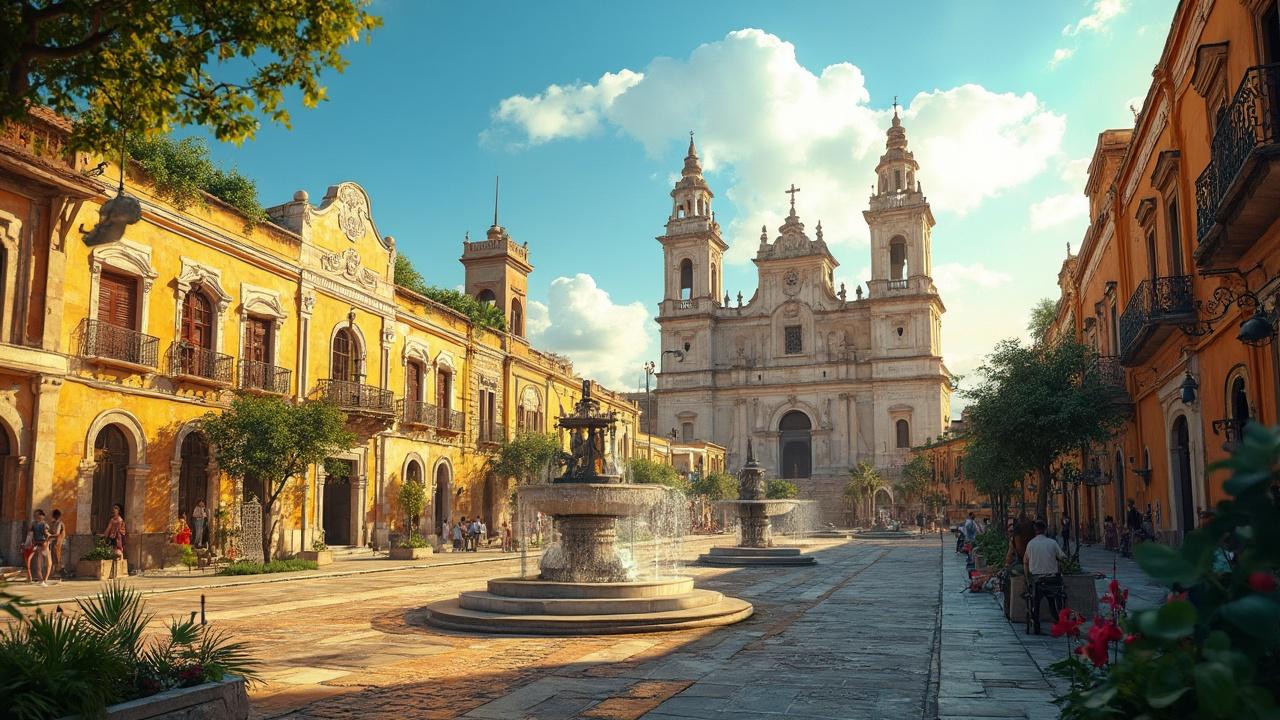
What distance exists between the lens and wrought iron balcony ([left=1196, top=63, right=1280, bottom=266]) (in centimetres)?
963

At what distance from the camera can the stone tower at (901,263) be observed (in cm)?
6588

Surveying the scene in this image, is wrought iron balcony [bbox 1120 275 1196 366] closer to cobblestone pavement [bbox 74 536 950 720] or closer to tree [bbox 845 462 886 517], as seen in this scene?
cobblestone pavement [bbox 74 536 950 720]

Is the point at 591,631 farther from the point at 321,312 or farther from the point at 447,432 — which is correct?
the point at 447,432

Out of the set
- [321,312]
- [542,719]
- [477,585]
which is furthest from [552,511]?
[321,312]

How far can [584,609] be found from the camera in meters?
11.5

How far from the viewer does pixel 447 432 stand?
3278 centimetres

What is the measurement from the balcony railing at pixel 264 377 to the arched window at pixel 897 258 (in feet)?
168

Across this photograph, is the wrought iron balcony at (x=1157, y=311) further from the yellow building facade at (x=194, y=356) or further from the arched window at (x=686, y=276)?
the arched window at (x=686, y=276)

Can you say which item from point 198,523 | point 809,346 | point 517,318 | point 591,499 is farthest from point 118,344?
point 809,346

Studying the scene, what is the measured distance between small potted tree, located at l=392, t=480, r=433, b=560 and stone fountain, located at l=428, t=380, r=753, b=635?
39.3ft

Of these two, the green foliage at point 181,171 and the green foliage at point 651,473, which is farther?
the green foliage at point 651,473

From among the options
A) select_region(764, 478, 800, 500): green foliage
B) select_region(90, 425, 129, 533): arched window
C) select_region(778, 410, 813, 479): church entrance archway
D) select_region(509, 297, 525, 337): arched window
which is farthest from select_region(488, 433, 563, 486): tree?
select_region(778, 410, 813, 479): church entrance archway

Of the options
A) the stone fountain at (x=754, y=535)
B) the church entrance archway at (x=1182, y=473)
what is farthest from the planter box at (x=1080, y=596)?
the stone fountain at (x=754, y=535)

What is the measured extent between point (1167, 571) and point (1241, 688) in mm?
237
